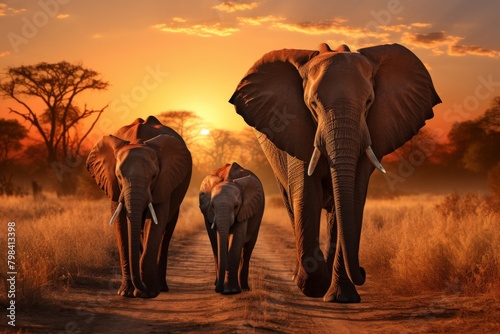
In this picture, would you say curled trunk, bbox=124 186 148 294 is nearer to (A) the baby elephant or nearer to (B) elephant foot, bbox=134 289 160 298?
(B) elephant foot, bbox=134 289 160 298

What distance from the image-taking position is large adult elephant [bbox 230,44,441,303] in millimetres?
9031

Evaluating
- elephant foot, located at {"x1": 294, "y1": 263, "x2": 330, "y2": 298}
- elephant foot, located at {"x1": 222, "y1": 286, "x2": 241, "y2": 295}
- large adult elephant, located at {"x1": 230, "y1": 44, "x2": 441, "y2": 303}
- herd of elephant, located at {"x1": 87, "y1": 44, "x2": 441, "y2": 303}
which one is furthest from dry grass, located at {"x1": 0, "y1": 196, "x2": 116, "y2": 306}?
large adult elephant, located at {"x1": 230, "y1": 44, "x2": 441, "y2": 303}

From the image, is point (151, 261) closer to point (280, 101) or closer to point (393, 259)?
point (280, 101)

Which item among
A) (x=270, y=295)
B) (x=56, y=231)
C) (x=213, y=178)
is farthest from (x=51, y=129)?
(x=270, y=295)

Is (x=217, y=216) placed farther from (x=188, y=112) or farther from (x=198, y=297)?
(x=188, y=112)

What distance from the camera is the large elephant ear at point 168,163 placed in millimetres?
11875

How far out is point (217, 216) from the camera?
491 inches

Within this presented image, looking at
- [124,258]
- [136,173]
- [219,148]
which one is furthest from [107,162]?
[219,148]

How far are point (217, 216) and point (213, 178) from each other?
53.4 inches

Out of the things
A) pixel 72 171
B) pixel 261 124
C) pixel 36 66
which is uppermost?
pixel 36 66

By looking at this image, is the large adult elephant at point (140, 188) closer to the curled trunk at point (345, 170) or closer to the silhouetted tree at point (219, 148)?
the curled trunk at point (345, 170)

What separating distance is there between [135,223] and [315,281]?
2.93 m

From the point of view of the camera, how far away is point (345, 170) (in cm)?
902

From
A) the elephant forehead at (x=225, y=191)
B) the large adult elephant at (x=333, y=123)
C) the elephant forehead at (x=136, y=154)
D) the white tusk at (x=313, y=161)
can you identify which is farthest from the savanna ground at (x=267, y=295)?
the elephant forehead at (x=136, y=154)
